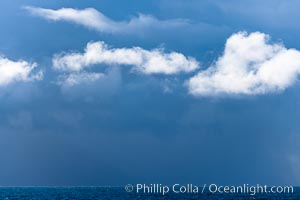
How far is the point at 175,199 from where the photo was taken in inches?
6029

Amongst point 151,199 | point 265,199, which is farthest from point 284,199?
point 151,199

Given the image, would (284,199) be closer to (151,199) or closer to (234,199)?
(234,199)

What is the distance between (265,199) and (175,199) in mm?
26129

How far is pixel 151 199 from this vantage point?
5901 inches

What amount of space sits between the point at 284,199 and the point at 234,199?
16.6 m

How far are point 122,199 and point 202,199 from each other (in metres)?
23.8

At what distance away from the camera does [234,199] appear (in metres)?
154

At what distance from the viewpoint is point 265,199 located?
15338cm

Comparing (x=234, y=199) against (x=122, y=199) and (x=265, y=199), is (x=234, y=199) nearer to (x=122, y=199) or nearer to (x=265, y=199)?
(x=265, y=199)

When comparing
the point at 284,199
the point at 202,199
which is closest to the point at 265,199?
the point at 284,199

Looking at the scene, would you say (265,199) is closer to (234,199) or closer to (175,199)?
(234,199)

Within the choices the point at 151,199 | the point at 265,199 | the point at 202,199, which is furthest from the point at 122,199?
the point at 265,199

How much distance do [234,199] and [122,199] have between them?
33035mm

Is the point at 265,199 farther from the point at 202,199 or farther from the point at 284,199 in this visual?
the point at 202,199
